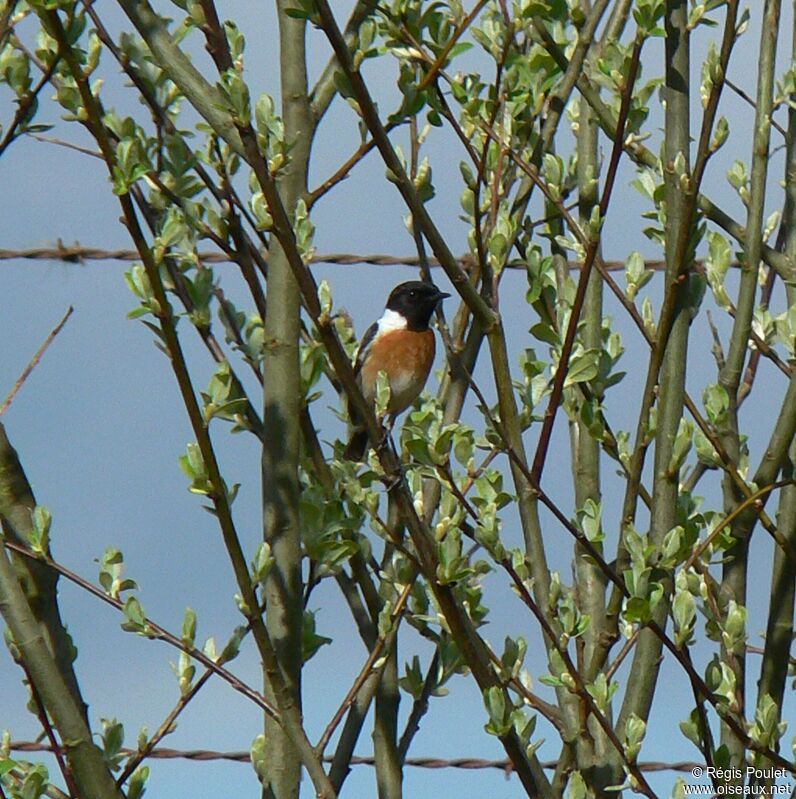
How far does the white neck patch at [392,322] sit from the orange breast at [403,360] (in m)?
0.05

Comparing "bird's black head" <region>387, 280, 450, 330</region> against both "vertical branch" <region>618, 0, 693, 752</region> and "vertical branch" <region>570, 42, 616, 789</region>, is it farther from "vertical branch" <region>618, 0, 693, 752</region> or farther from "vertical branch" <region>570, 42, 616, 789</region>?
"vertical branch" <region>618, 0, 693, 752</region>

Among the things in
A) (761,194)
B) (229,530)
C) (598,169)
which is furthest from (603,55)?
(229,530)

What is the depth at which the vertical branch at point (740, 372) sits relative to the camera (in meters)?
3.02

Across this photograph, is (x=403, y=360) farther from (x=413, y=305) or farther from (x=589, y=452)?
(x=589, y=452)

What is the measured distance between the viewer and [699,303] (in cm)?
300

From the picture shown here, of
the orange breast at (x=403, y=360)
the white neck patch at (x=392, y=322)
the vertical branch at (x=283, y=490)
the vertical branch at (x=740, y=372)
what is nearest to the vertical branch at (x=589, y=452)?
the vertical branch at (x=740, y=372)

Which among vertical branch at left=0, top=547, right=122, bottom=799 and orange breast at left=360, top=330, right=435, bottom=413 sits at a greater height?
orange breast at left=360, top=330, right=435, bottom=413

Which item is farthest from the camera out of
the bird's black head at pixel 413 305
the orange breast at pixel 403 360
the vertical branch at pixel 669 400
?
the bird's black head at pixel 413 305

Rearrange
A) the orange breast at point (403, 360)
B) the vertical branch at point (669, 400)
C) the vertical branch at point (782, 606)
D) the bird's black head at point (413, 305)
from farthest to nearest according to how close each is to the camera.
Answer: the bird's black head at point (413, 305) → the orange breast at point (403, 360) → the vertical branch at point (782, 606) → the vertical branch at point (669, 400)

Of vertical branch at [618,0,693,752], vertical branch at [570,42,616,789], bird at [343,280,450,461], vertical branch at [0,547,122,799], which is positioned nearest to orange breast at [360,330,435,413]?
bird at [343,280,450,461]

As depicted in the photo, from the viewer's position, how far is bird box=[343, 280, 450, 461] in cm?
572

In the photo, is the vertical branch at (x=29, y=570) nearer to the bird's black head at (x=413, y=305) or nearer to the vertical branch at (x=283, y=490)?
the vertical branch at (x=283, y=490)

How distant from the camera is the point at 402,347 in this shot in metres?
5.82

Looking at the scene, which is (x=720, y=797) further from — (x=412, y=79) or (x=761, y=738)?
(x=412, y=79)
